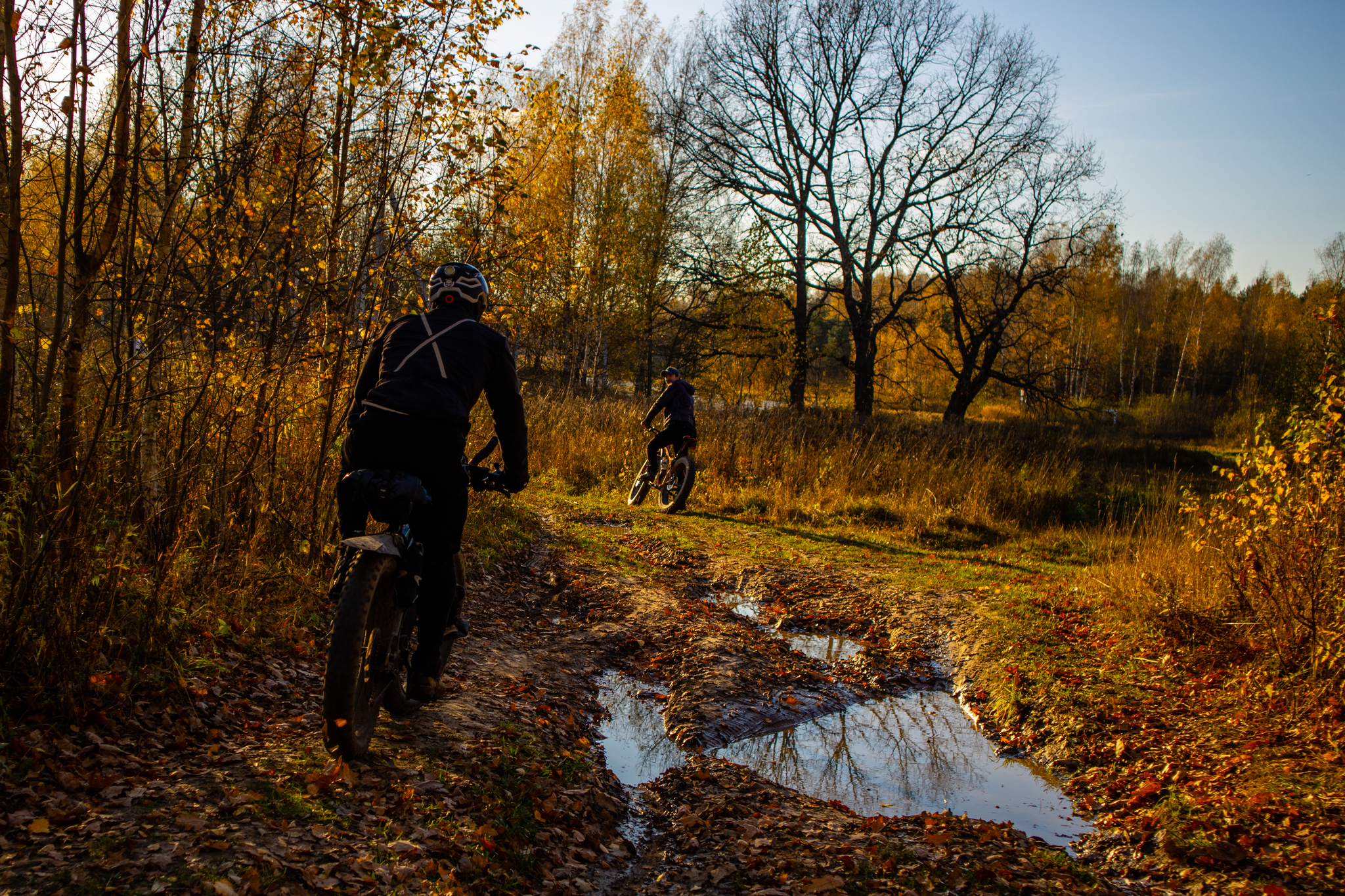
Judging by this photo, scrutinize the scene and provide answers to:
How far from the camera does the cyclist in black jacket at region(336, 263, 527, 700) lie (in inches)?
127

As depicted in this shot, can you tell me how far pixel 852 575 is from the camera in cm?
812

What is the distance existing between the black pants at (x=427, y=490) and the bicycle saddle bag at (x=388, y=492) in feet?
0.26

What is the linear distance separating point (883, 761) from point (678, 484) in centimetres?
751

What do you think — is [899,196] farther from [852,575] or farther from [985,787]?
[985,787]

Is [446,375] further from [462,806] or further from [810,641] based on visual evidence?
[810,641]

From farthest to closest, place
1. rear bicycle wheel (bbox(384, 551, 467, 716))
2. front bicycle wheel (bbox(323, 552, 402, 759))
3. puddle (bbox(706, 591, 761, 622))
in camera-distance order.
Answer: puddle (bbox(706, 591, 761, 622)) < rear bicycle wheel (bbox(384, 551, 467, 716)) < front bicycle wheel (bbox(323, 552, 402, 759))

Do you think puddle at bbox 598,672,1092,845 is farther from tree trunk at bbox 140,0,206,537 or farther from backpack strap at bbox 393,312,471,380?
tree trunk at bbox 140,0,206,537

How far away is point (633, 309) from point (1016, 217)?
12.6 m

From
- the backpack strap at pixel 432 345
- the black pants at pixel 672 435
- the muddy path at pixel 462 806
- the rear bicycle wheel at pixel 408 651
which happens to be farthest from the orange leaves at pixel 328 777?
the black pants at pixel 672 435

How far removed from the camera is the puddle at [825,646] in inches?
237

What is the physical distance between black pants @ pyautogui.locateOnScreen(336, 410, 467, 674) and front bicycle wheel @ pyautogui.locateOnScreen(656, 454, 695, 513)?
26.0 ft

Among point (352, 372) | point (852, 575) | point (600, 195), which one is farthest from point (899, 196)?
point (352, 372)

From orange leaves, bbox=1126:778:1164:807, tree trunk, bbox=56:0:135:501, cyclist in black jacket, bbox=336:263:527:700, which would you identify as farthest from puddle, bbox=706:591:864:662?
tree trunk, bbox=56:0:135:501

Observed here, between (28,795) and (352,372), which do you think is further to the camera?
(352,372)
